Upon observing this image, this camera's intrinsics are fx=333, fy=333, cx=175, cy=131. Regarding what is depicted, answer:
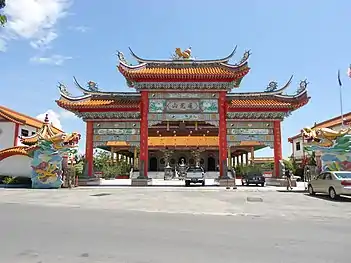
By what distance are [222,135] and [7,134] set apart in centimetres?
2722

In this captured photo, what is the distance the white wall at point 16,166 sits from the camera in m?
27.1

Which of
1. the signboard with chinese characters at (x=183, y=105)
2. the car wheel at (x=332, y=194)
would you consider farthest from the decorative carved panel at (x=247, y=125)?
the car wheel at (x=332, y=194)

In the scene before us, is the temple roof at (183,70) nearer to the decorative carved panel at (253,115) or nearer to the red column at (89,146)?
the decorative carved panel at (253,115)

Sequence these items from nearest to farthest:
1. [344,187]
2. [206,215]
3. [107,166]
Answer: [206,215] < [344,187] < [107,166]

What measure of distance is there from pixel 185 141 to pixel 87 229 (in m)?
39.3

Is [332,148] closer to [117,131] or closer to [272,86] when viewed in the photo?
[272,86]

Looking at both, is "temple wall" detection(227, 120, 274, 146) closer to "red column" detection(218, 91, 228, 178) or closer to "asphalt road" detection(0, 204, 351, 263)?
"red column" detection(218, 91, 228, 178)

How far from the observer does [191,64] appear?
97.5ft

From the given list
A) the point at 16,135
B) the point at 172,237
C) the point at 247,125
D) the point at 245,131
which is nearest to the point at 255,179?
the point at 245,131

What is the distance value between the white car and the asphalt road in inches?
273

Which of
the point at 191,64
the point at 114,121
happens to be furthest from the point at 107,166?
the point at 191,64

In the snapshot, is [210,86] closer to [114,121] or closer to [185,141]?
[114,121]

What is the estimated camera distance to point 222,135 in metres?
27.2

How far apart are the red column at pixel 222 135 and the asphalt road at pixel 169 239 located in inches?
639
